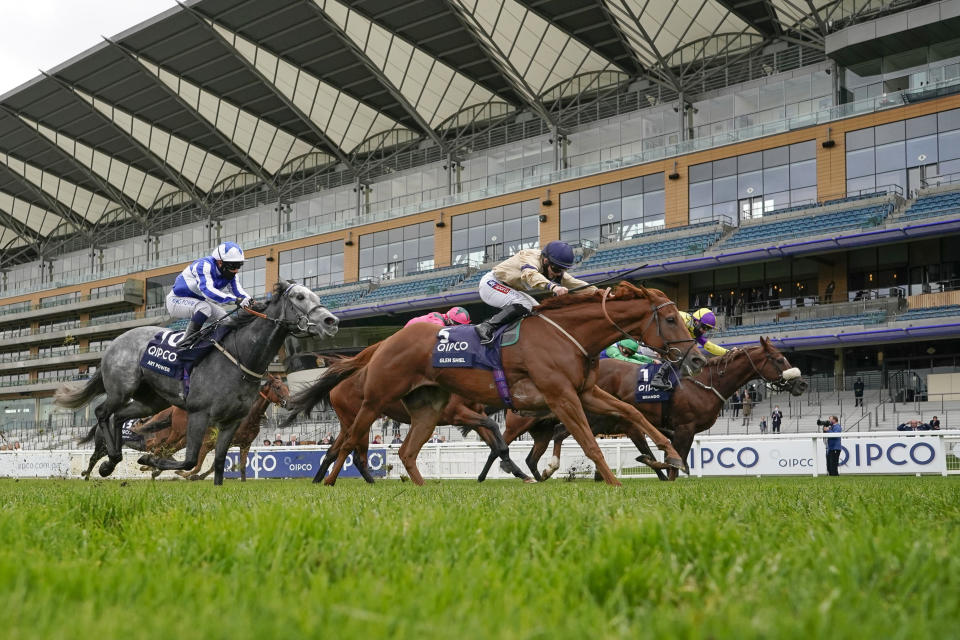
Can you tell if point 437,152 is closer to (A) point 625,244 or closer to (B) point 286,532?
(A) point 625,244

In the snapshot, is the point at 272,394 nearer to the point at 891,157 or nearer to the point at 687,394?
the point at 687,394

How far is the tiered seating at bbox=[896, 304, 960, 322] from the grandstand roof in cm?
1755

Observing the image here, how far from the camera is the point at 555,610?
1998 mm

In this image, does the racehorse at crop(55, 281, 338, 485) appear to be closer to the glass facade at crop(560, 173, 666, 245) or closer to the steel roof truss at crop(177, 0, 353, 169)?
the glass facade at crop(560, 173, 666, 245)

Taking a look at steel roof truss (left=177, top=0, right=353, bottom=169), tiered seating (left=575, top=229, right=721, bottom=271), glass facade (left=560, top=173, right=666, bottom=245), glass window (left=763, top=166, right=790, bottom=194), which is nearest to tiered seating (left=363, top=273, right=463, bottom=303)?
glass facade (left=560, top=173, right=666, bottom=245)

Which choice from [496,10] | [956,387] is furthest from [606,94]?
[956,387]

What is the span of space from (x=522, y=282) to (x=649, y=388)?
421 centimetres

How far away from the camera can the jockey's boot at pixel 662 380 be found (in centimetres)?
1312

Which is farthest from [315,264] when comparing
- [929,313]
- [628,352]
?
[628,352]

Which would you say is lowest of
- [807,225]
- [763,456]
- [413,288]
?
[763,456]

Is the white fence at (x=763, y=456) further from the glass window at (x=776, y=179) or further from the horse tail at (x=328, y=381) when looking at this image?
the glass window at (x=776, y=179)

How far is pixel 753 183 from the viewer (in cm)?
4678

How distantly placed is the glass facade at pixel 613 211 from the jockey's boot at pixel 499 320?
41.5 metres

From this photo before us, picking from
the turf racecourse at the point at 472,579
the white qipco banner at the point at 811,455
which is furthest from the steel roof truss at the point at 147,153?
the turf racecourse at the point at 472,579
